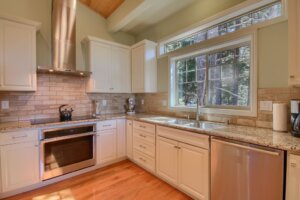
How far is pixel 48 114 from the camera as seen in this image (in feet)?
9.27

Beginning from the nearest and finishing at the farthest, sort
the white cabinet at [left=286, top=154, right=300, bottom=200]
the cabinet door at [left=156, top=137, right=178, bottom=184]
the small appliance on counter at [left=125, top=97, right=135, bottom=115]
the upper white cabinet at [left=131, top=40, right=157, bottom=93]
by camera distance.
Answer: the white cabinet at [left=286, top=154, right=300, bottom=200] → the cabinet door at [left=156, top=137, right=178, bottom=184] → the upper white cabinet at [left=131, top=40, right=157, bottom=93] → the small appliance on counter at [left=125, top=97, right=135, bottom=115]

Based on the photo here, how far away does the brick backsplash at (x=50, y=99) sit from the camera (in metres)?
2.51

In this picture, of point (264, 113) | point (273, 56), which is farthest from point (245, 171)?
point (273, 56)

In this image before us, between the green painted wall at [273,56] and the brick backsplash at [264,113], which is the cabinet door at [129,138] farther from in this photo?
the green painted wall at [273,56]

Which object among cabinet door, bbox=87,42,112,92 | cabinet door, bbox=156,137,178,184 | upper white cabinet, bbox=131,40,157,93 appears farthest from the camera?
upper white cabinet, bbox=131,40,157,93

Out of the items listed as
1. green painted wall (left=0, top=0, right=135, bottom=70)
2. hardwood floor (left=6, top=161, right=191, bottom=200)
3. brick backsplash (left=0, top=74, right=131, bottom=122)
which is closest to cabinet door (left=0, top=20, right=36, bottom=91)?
green painted wall (left=0, top=0, right=135, bottom=70)

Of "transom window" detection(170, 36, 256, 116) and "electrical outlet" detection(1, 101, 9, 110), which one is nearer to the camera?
"transom window" detection(170, 36, 256, 116)

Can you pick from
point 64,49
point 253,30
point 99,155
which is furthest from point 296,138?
point 64,49

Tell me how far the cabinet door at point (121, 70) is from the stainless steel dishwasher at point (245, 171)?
2354 mm

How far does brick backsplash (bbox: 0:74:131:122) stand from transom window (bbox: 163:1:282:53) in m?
2.11

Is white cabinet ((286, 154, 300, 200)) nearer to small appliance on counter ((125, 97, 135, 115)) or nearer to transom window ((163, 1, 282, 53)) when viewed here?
transom window ((163, 1, 282, 53))

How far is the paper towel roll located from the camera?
1.63 m

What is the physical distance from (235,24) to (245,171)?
196 cm

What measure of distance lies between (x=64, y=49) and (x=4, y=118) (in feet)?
4.71
